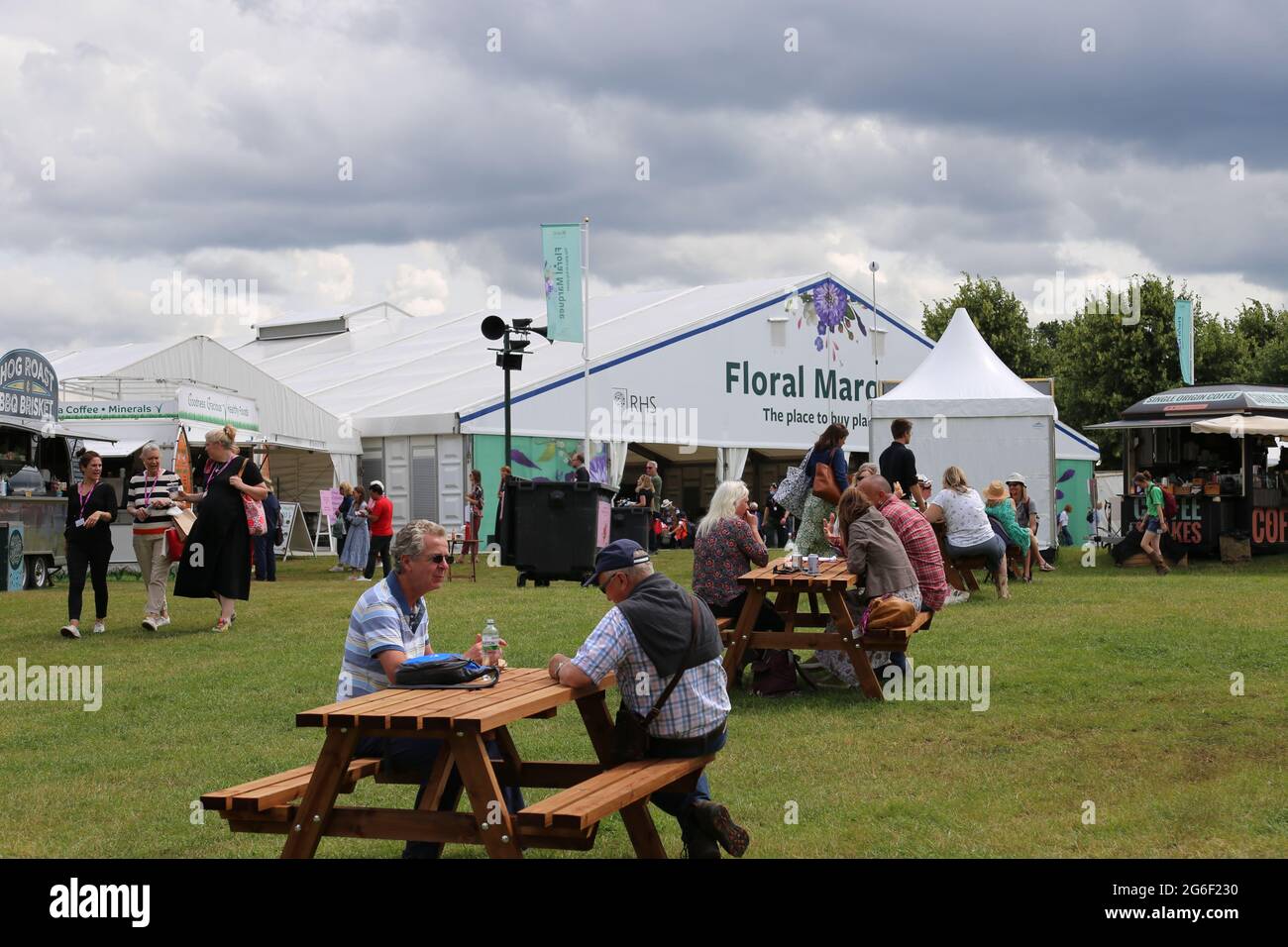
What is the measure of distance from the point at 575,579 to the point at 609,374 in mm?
10764

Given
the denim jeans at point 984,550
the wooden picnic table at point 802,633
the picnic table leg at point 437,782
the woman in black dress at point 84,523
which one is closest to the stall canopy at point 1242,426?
the denim jeans at point 984,550

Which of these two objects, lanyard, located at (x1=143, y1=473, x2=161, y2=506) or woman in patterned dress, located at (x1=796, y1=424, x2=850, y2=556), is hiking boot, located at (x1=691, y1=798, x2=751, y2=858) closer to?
woman in patterned dress, located at (x1=796, y1=424, x2=850, y2=556)

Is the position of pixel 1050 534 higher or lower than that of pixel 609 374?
lower

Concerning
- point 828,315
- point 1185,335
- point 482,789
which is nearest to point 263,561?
point 482,789

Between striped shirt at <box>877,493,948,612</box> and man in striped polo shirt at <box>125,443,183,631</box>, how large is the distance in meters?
6.53

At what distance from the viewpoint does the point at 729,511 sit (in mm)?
9086

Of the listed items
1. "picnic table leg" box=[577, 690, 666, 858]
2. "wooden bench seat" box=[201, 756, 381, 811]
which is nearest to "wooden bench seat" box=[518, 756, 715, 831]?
"picnic table leg" box=[577, 690, 666, 858]

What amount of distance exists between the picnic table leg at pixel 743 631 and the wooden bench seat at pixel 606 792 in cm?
349

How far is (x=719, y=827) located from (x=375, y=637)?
137cm

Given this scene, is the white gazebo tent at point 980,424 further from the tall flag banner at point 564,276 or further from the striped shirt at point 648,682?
the striped shirt at point 648,682

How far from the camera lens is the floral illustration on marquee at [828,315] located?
3188 centimetres
